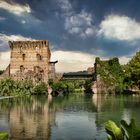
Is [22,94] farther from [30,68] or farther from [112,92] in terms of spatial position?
[112,92]

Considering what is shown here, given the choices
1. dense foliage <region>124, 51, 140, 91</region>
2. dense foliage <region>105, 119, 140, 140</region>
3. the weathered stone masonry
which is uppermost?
the weathered stone masonry

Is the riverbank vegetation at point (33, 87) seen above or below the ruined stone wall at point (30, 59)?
below

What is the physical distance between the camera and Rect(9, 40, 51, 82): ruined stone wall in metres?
64.0

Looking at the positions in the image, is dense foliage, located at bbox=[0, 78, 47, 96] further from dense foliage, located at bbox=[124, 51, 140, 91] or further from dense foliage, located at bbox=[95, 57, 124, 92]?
dense foliage, located at bbox=[124, 51, 140, 91]

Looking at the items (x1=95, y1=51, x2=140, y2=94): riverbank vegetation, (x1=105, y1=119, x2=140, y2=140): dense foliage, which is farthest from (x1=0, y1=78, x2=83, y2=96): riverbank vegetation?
(x1=105, y1=119, x2=140, y2=140): dense foliage

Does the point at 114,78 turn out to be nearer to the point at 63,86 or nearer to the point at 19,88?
the point at 63,86

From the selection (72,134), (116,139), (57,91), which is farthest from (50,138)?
(57,91)

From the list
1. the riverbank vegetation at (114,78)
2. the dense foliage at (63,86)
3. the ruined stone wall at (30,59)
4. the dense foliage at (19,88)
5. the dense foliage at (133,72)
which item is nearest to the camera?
the dense foliage at (19,88)

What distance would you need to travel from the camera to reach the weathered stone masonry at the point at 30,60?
210 feet

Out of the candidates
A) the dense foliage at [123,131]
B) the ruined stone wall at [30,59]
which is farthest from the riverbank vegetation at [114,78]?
the dense foliage at [123,131]

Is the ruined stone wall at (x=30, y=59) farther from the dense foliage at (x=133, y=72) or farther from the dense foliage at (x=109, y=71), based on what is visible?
the dense foliage at (x=133, y=72)

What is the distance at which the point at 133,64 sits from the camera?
2178 inches

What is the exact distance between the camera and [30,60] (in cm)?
6462

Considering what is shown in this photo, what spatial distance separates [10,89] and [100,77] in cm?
1714
